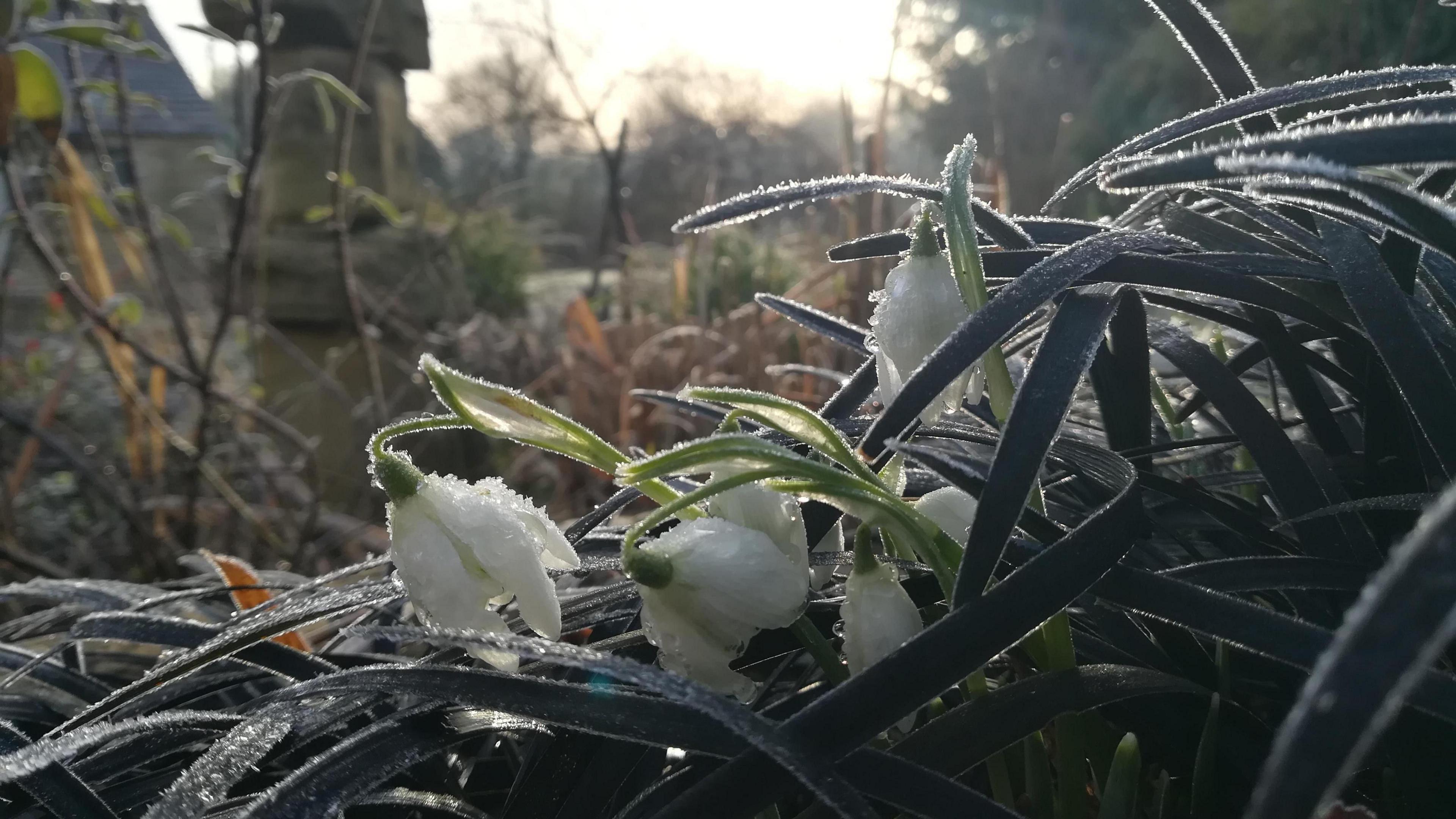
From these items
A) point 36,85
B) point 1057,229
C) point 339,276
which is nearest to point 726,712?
point 1057,229

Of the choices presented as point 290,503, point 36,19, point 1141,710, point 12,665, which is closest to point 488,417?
point 1141,710

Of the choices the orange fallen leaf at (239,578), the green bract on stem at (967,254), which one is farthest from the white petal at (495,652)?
the orange fallen leaf at (239,578)

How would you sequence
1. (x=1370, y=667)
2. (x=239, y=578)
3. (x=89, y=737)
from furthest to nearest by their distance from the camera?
(x=239, y=578), (x=89, y=737), (x=1370, y=667)

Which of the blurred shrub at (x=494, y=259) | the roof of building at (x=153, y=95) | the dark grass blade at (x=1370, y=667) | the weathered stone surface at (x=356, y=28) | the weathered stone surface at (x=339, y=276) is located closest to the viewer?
the dark grass blade at (x=1370, y=667)

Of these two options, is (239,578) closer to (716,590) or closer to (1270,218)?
(716,590)

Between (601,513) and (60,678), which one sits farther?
(60,678)

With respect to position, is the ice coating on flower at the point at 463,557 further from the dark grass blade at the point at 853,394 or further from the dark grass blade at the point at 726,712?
the dark grass blade at the point at 853,394
